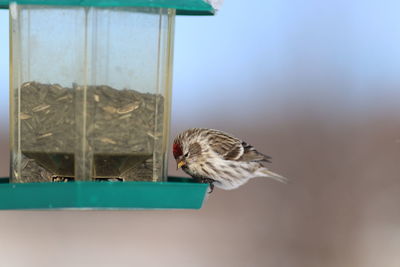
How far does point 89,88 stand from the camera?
2.62 metres

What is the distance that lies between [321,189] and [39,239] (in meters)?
1.59

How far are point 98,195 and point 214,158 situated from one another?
1.31 m

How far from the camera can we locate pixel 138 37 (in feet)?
8.71

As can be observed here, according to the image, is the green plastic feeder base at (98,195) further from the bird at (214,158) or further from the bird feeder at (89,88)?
the bird at (214,158)

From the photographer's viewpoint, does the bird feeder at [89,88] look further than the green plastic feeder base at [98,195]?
Yes

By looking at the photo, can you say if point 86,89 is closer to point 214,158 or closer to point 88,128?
point 88,128

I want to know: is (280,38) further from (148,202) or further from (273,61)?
(148,202)

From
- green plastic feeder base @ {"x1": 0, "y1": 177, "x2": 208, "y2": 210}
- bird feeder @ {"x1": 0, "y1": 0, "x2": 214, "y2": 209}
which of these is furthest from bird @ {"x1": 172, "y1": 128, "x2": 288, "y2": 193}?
green plastic feeder base @ {"x1": 0, "y1": 177, "x2": 208, "y2": 210}

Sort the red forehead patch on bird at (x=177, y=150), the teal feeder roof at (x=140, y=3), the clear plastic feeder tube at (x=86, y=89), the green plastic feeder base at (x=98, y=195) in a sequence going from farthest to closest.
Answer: the red forehead patch on bird at (x=177, y=150) → the clear plastic feeder tube at (x=86, y=89) → the teal feeder roof at (x=140, y=3) → the green plastic feeder base at (x=98, y=195)

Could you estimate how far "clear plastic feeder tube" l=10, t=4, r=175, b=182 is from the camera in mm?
2605

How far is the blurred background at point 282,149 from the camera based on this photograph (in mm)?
4680

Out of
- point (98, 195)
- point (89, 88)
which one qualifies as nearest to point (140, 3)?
point (89, 88)

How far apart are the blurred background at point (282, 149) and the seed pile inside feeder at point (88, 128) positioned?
1.90m

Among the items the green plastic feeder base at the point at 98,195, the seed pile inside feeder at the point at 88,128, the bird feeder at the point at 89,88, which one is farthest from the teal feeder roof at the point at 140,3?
the green plastic feeder base at the point at 98,195
